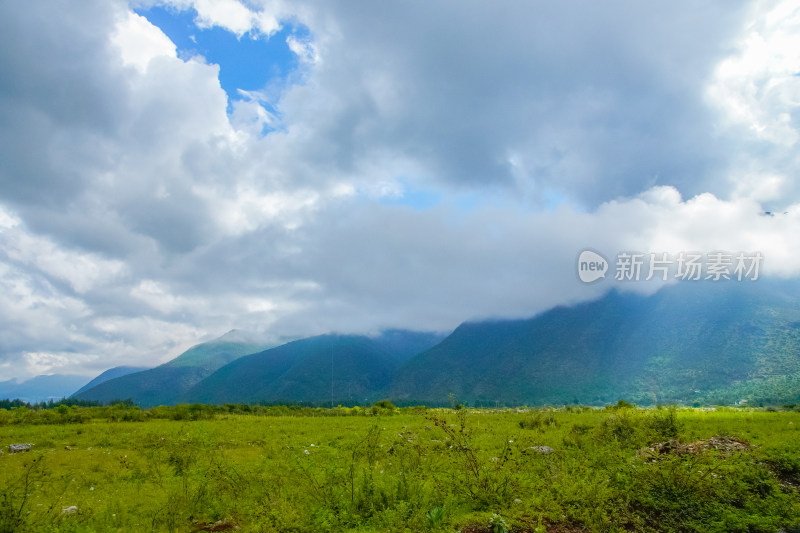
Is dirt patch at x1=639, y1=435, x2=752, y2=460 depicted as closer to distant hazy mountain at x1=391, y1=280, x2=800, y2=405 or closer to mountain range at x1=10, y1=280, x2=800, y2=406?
mountain range at x1=10, y1=280, x2=800, y2=406

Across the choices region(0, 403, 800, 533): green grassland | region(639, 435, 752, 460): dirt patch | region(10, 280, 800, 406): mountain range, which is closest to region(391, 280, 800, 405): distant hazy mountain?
region(10, 280, 800, 406): mountain range

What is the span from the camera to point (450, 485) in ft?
36.3

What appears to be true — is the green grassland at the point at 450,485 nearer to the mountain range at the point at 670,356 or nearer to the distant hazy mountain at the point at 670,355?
the mountain range at the point at 670,356

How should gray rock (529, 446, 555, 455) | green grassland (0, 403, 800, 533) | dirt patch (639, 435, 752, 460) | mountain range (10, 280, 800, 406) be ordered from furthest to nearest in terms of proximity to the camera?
mountain range (10, 280, 800, 406), gray rock (529, 446, 555, 455), dirt patch (639, 435, 752, 460), green grassland (0, 403, 800, 533)

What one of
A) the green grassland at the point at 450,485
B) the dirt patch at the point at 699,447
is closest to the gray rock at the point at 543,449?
the green grassland at the point at 450,485

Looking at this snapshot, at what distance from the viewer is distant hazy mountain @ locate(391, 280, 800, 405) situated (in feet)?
297

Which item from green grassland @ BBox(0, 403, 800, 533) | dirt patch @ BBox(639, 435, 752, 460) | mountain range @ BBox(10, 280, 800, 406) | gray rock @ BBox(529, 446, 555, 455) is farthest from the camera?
mountain range @ BBox(10, 280, 800, 406)

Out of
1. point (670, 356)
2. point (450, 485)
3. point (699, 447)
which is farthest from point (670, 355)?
point (450, 485)

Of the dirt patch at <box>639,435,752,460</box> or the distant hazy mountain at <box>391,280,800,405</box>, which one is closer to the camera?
the dirt patch at <box>639,435,752,460</box>

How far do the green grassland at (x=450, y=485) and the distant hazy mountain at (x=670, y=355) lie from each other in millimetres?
68937

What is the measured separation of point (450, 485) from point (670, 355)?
472ft

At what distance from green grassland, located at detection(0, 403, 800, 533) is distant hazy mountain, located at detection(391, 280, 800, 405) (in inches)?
2714

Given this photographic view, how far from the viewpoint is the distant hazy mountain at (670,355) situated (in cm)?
9056

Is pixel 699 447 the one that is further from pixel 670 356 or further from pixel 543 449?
pixel 670 356
